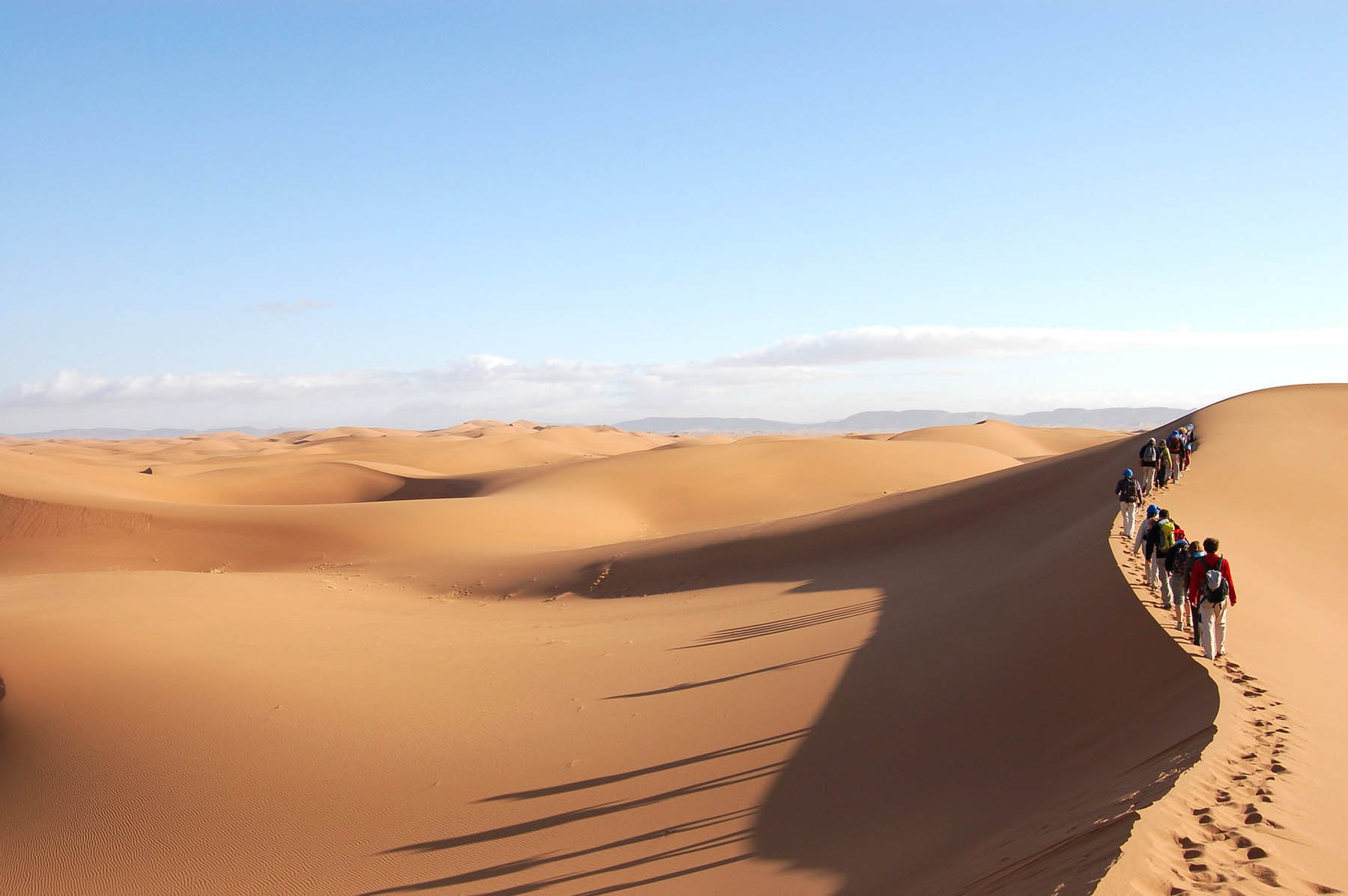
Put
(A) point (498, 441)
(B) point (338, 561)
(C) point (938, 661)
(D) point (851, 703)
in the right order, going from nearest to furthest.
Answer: (D) point (851, 703)
(C) point (938, 661)
(B) point (338, 561)
(A) point (498, 441)

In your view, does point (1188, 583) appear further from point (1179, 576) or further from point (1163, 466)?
point (1163, 466)

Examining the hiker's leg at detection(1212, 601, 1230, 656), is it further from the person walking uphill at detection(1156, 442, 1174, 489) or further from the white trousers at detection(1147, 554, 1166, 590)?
the person walking uphill at detection(1156, 442, 1174, 489)

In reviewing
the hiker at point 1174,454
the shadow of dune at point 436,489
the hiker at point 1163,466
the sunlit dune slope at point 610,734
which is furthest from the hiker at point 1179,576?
the shadow of dune at point 436,489

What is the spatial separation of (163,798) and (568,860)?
168 inches

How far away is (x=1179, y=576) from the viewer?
9.65 metres

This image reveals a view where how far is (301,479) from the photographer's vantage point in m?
45.6

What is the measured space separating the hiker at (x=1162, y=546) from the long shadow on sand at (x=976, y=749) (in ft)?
1.37

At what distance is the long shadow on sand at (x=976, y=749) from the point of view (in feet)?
19.5

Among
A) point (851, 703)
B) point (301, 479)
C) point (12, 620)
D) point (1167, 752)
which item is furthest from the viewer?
point (301, 479)

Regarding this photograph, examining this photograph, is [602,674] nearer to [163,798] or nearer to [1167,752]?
[163,798]

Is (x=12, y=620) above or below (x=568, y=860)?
above

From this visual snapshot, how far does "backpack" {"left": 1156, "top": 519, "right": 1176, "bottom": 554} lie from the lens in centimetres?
1020

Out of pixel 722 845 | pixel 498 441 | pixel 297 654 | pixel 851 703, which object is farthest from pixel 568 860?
pixel 498 441

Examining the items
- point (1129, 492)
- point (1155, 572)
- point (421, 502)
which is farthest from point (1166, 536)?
point (421, 502)
